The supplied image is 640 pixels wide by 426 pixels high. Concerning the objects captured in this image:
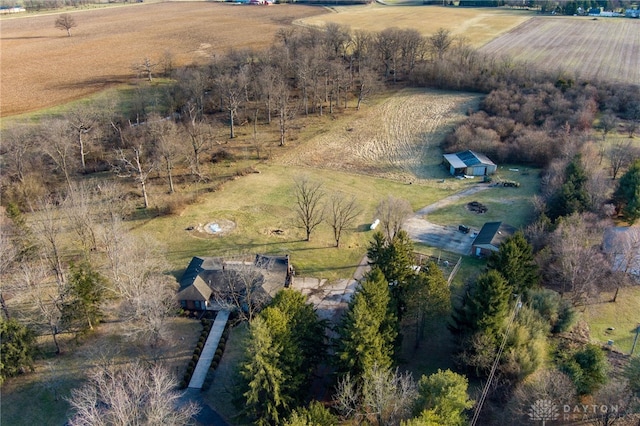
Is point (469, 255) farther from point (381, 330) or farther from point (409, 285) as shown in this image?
point (381, 330)

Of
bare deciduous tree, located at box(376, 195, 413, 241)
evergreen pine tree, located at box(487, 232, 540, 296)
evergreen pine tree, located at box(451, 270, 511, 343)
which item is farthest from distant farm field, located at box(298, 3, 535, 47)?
evergreen pine tree, located at box(451, 270, 511, 343)

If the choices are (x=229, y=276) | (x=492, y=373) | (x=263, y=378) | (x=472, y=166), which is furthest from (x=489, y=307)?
(x=472, y=166)

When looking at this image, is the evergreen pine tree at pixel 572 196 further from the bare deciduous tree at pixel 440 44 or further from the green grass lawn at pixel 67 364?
the bare deciduous tree at pixel 440 44

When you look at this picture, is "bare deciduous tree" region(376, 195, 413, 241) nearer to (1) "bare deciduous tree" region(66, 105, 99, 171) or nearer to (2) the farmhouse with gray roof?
(2) the farmhouse with gray roof

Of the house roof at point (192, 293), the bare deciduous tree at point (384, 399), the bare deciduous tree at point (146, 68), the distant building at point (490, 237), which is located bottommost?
the house roof at point (192, 293)

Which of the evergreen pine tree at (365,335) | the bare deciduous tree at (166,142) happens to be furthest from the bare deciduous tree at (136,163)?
the evergreen pine tree at (365,335)

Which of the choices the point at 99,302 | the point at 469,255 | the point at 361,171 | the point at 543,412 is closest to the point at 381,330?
the point at 543,412
